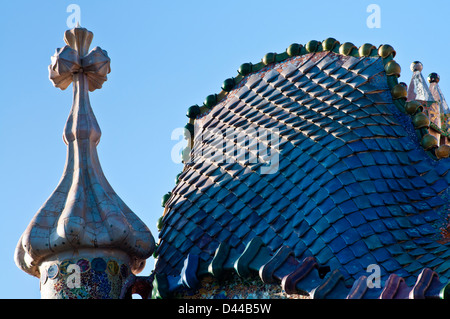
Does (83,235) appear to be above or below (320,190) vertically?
below

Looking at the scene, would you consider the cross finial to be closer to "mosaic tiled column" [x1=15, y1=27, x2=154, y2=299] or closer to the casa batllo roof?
"mosaic tiled column" [x1=15, y1=27, x2=154, y2=299]

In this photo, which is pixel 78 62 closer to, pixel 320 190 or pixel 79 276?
pixel 79 276

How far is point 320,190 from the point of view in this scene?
13.3 metres

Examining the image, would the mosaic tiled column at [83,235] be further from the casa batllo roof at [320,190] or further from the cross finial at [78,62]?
the cross finial at [78,62]

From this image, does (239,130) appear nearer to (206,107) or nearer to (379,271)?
(206,107)

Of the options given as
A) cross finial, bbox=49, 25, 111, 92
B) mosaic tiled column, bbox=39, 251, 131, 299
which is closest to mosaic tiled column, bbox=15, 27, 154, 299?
mosaic tiled column, bbox=39, 251, 131, 299

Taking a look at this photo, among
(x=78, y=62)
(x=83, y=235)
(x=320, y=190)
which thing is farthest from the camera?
(x=78, y=62)

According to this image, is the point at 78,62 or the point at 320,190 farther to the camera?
the point at 78,62

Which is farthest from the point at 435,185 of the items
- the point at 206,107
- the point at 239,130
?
the point at 206,107

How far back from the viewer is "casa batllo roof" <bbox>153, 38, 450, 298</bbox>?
40.8 feet

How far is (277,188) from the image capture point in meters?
13.8

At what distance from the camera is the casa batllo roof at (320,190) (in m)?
12.4

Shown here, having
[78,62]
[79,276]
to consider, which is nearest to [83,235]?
[79,276]
